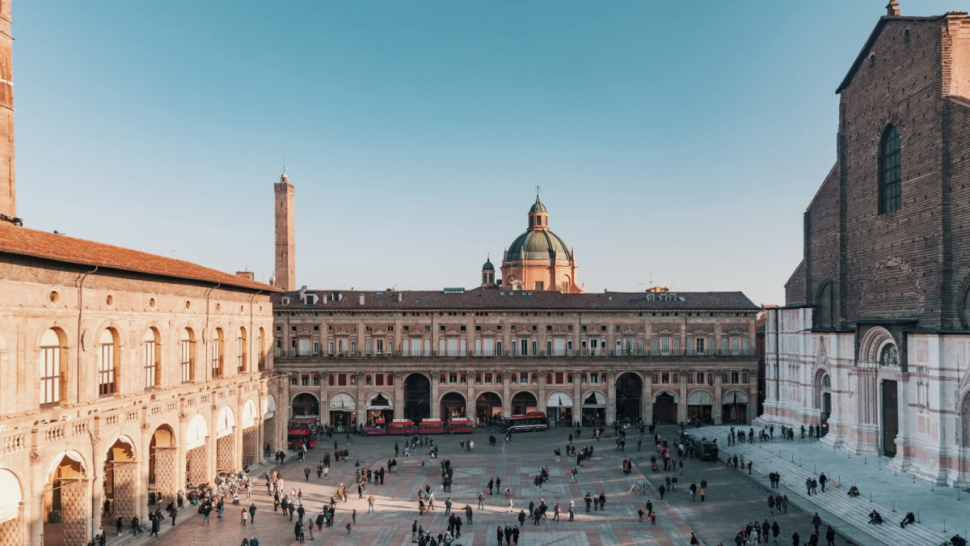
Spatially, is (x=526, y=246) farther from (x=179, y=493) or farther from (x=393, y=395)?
(x=179, y=493)

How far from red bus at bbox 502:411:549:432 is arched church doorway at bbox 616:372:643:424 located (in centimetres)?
984

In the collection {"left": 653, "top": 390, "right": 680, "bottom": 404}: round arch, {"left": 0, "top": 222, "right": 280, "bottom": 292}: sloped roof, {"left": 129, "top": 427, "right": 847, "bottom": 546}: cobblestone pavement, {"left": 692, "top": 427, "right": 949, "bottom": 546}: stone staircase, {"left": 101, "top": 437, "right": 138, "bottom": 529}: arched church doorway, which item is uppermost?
{"left": 0, "top": 222, "right": 280, "bottom": 292}: sloped roof

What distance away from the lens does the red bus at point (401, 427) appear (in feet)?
219

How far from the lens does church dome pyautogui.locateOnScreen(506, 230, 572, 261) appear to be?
363 ft

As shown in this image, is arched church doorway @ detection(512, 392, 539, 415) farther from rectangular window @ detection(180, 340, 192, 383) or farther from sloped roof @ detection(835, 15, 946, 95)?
sloped roof @ detection(835, 15, 946, 95)

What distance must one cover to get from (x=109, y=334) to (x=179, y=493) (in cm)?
1082

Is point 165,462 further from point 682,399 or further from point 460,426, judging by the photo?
point 682,399

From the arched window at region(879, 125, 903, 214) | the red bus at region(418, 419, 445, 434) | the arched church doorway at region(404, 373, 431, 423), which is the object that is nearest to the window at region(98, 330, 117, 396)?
the red bus at region(418, 419, 445, 434)

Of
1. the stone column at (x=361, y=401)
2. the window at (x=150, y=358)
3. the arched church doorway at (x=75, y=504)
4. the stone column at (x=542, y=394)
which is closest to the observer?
the arched church doorway at (x=75, y=504)

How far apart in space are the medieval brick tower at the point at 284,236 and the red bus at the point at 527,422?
36.7 m

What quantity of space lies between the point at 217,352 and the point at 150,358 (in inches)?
349

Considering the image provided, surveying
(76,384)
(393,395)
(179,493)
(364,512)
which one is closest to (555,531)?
(364,512)

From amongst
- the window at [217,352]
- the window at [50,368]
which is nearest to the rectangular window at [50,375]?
the window at [50,368]

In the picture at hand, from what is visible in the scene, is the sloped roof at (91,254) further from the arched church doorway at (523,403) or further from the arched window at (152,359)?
the arched church doorway at (523,403)
